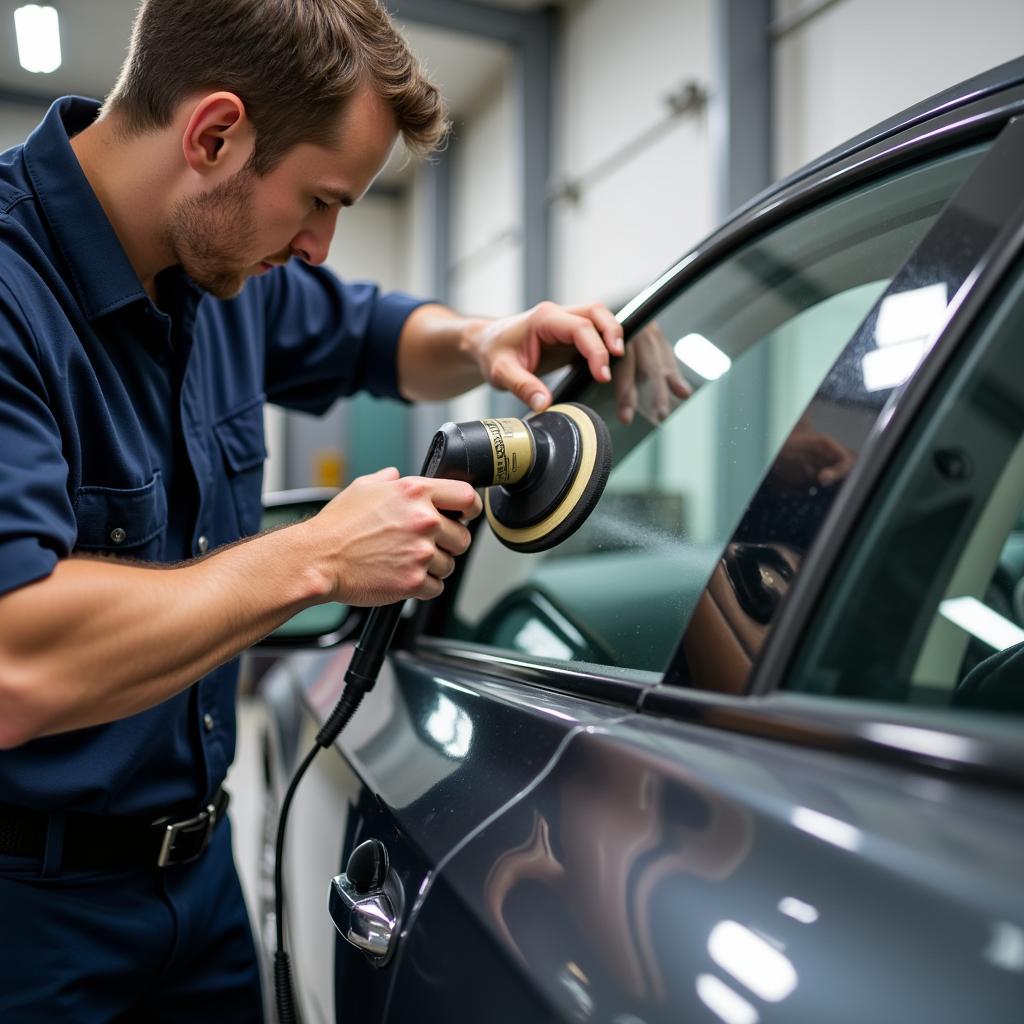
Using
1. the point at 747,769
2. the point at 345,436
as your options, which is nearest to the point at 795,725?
the point at 747,769

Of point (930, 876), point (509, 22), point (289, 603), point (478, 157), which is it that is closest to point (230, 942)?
point (289, 603)

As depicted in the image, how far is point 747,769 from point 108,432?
75cm

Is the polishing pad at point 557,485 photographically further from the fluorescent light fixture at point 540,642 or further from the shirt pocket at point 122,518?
the shirt pocket at point 122,518

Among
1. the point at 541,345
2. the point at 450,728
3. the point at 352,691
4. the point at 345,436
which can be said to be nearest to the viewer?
the point at 450,728

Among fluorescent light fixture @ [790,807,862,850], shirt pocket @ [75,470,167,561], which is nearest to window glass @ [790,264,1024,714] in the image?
fluorescent light fixture @ [790,807,862,850]

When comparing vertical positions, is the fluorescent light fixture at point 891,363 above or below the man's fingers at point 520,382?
above

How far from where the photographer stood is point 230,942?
3.99 feet

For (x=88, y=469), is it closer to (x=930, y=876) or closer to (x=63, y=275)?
(x=63, y=275)

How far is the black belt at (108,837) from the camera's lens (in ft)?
3.14

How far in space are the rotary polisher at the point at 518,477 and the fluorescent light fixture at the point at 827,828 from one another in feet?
1.32

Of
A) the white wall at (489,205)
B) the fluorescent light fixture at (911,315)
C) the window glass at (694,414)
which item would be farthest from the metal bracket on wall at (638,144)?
the fluorescent light fixture at (911,315)

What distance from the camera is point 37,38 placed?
7.20 feet

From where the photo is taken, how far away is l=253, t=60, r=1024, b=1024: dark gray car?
0.41 meters

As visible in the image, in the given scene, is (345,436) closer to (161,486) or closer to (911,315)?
(161,486)
